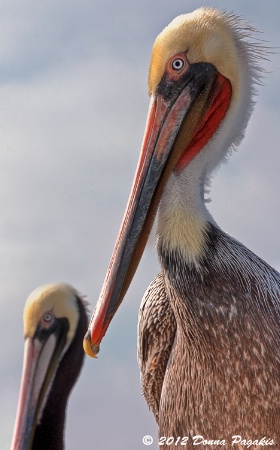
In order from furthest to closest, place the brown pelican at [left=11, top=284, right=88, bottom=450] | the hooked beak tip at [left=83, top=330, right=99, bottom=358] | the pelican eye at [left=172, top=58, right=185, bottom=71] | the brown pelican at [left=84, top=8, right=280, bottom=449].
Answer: the brown pelican at [left=11, top=284, right=88, bottom=450] < the pelican eye at [left=172, top=58, right=185, bottom=71] < the brown pelican at [left=84, top=8, right=280, bottom=449] < the hooked beak tip at [left=83, top=330, right=99, bottom=358]

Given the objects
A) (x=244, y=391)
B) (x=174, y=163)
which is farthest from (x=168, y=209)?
(x=244, y=391)

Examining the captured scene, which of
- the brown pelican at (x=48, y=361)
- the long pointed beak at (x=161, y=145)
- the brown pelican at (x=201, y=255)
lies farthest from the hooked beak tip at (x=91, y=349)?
the brown pelican at (x=48, y=361)

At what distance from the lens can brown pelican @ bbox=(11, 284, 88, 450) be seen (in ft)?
23.1

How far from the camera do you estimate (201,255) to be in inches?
161

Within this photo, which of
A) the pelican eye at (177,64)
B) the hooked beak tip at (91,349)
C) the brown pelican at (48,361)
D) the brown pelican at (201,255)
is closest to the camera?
the hooked beak tip at (91,349)

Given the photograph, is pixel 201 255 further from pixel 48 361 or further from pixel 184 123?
pixel 48 361

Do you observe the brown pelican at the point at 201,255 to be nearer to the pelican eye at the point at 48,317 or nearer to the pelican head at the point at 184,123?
the pelican head at the point at 184,123

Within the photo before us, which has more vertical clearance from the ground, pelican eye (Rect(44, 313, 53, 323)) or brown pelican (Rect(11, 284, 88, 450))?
pelican eye (Rect(44, 313, 53, 323))

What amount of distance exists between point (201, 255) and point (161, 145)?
0.60m

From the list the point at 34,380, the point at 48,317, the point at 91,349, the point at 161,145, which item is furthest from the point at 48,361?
the point at 161,145

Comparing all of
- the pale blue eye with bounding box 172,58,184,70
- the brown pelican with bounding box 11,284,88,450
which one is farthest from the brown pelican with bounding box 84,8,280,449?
the brown pelican with bounding box 11,284,88,450

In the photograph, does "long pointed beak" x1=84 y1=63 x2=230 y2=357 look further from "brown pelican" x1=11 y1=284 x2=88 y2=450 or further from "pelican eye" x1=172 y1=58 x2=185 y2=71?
"brown pelican" x1=11 y1=284 x2=88 y2=450

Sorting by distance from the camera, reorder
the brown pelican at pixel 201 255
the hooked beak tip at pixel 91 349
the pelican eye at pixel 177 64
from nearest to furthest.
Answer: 1. the hooked beak tip at pixel 91 349
2. the brown pelican at pixel 201 255
3. the pelican eye at pixel 177 64

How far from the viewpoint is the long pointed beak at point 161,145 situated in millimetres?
4078
